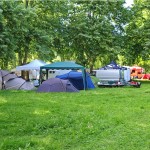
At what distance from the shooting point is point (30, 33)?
77.5ft

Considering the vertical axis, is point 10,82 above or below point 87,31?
below

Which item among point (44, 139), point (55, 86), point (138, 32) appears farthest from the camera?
point (138, 32)

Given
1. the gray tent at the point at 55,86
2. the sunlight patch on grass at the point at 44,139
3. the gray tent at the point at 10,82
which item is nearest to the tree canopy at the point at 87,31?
the gray tent at the point at 10,82

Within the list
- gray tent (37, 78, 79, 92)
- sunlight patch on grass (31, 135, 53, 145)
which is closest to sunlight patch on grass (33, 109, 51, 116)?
sunlight patch on grass (31, 135, 53, 145)

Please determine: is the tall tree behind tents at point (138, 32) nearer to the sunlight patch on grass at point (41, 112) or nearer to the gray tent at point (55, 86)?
the gray tent at point (55, 86)

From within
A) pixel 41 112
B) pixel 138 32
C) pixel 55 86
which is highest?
pixel 138 32

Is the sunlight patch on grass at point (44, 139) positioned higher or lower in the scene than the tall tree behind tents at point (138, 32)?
lower

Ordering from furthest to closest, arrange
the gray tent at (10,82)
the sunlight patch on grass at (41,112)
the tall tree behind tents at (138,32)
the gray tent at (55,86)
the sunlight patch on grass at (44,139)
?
the tall tree behind tents at (138,32) → the gray tent at (10,82) → the gray tent at (55,86) → the sunlight patch on grass at (41,112) → the sunlight patch on grass at (44,139)

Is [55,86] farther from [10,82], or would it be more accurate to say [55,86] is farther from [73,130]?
[73,130]

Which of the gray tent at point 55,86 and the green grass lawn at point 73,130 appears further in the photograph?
the gray tent at point 55,86

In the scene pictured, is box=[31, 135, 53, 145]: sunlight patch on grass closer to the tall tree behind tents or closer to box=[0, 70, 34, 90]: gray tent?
box=[0, 70, 34, 90]: gray tent

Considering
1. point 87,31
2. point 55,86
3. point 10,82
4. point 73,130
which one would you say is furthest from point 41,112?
point 87,31

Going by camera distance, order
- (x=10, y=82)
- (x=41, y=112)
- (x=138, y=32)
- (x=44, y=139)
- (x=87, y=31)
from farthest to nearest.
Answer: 1. (x=138, y=32)
2. (x=87, y=31)
3. (x=10, y=82)
4. (x=41, y=112)
5. (x=44, y=139)

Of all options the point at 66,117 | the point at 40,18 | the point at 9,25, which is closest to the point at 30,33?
the point at 40,18
